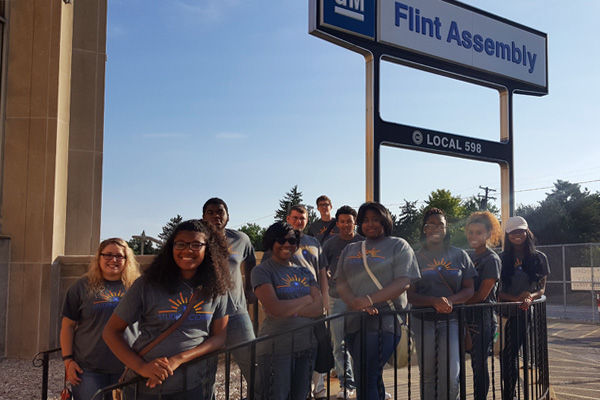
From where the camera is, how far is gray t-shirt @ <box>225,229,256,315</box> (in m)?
4.10

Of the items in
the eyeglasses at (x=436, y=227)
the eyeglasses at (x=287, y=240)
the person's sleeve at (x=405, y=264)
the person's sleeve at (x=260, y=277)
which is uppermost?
the eyeglasses at (x=436, y=227)

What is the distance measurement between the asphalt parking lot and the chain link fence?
235 centimetres

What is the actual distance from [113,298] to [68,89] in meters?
5.98

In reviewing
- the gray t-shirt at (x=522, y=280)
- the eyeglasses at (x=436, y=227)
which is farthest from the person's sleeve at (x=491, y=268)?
the gray t-shirt at (x=522, y=280)

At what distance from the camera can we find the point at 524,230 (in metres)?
5.11

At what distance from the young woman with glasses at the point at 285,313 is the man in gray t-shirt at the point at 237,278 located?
16cm

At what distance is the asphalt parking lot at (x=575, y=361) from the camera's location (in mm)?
6234

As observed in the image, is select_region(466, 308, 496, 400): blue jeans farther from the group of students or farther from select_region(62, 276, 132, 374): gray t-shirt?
select_region(62, 276, 132, 374): gray t-shirt

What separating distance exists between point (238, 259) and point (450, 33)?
215 inches

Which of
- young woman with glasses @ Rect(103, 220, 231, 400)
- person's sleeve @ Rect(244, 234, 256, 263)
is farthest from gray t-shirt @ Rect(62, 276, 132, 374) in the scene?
person's sleeve @ Rect(244, 234, 256, 263)

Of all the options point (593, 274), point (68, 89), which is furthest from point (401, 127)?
point (593, 274)

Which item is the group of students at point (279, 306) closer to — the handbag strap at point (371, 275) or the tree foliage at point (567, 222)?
the handbag strap at point (371, 275)

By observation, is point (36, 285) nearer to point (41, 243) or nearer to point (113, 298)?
point (41, 243)

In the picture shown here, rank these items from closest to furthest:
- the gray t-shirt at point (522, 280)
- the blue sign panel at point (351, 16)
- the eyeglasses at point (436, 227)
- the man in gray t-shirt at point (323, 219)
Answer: the eyeglasses at point (436, 227) < the gray t-shirt at point (522, 280) < the man in gray t-shirt at point (323, 219) < the blue sign panel at point (351, 16)
